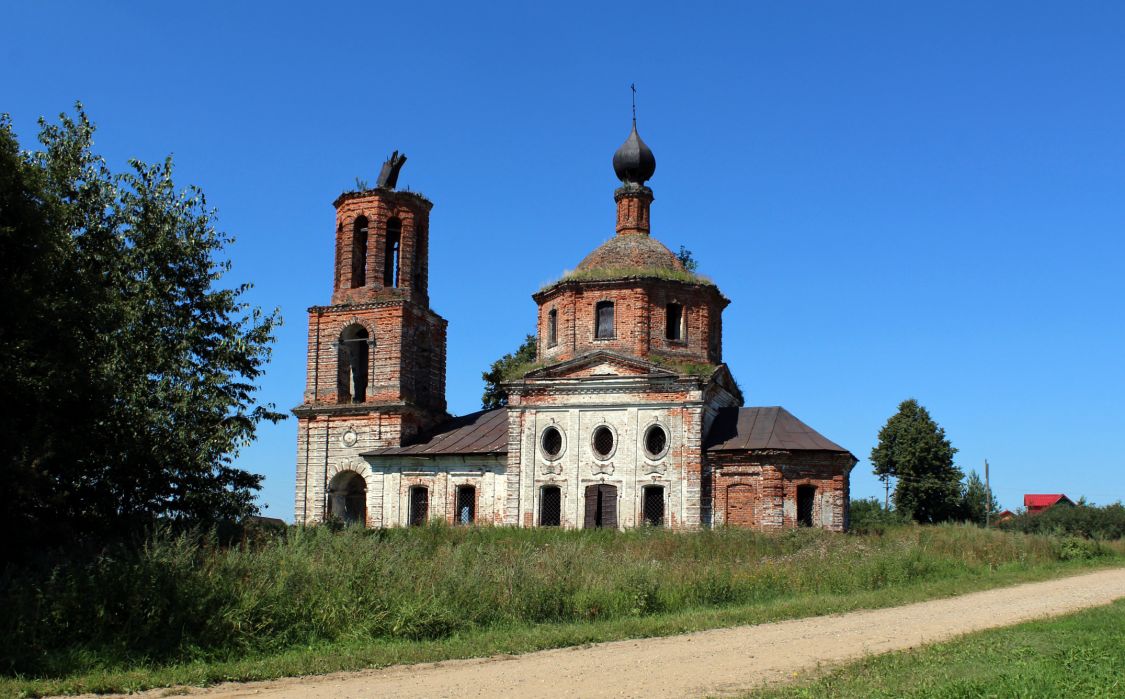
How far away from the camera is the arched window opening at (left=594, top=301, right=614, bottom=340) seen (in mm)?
29509

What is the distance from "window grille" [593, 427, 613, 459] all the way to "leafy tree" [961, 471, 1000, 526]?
25.4m

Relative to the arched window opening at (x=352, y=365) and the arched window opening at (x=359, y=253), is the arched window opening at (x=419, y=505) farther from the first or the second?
the arched window opening at (x=359, y=253)

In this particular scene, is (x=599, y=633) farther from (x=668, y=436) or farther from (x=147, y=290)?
(x=668, y=436)

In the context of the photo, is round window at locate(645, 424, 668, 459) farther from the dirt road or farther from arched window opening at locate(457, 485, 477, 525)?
the dirt road

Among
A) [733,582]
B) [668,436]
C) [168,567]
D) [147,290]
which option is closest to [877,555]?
[733,582]

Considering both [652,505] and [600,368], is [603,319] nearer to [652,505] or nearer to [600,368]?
[600,368]

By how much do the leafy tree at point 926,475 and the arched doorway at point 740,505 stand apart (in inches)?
839

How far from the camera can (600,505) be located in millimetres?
27875

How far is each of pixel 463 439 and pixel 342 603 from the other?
19.0 meters

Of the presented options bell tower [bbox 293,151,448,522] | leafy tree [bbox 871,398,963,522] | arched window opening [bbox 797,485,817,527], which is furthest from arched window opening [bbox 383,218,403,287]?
leafy tree [bbox 871,398,963,522]

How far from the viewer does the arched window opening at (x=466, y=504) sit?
1178 inches

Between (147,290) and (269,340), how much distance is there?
7.98 ft

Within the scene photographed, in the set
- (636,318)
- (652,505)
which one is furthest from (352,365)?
(652,505)

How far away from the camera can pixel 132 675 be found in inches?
374
